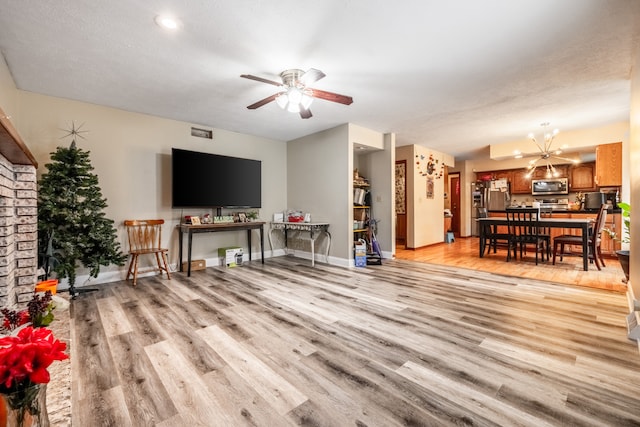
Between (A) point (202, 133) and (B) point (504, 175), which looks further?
Answer: (B) point (504, 175)

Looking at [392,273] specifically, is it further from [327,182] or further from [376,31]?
[376,31]

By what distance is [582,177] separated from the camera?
22.3 feet

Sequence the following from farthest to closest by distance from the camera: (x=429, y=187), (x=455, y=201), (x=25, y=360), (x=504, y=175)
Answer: (x=455, y=201)
(x=504, y=175)
(x=429, y=187)
(x=25, y=360)

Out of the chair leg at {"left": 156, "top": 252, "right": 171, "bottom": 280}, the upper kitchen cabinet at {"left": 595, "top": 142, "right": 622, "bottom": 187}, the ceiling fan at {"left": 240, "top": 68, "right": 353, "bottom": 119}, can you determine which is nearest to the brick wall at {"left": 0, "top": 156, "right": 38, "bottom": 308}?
the chair leg at {"left": 156, "top": 252, "right": 171, "bottom": 280}

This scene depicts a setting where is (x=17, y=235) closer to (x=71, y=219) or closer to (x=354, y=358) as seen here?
(x=71, y=219)

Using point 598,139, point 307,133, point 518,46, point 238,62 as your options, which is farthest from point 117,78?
point 598,139

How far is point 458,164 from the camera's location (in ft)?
28.0

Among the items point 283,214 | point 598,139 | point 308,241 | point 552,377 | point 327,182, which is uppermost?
point 598,139

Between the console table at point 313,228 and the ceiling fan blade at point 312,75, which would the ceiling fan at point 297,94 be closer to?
the ceiling fan blade at point 312,75

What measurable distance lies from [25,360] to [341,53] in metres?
2.77

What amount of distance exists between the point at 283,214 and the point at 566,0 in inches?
191

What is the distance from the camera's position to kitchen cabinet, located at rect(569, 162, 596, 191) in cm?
667

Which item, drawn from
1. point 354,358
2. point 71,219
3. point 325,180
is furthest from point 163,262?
point 354,358

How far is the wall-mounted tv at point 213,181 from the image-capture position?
424 centimetres
